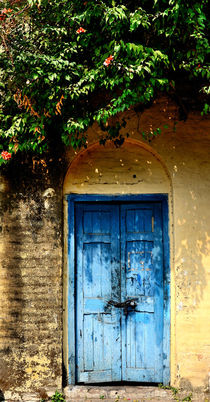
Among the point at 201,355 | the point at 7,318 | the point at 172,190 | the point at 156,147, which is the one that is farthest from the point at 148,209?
the point at 7,318

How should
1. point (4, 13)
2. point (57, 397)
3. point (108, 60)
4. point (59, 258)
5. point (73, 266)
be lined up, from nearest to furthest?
point (108, 60) < point (4, 13) < point (57, 397) < point (59, 258) < point (73, 266)

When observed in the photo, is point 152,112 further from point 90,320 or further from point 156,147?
point 90,320

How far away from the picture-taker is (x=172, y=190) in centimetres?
430

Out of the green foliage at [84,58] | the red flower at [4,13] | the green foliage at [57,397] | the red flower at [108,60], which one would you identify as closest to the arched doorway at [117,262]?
the green foliage at [57,397]

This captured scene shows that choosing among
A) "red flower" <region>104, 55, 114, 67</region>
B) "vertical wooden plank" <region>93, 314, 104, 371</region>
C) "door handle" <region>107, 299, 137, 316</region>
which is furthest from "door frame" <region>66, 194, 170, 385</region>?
"red flower" <region>104, 55, 114, 67</region>

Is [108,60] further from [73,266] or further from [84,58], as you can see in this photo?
[73,266]

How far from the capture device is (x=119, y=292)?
4414 mm

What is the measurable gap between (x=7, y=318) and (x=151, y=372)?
1.88 meters

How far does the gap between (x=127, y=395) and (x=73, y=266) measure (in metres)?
1.64

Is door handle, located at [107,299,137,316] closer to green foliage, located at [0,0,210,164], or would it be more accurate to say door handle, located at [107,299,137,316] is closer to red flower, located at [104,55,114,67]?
green foliage, located at [0,0,210,164]

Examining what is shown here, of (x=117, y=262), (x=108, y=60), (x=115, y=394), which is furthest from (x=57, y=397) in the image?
(x=108, y=60)

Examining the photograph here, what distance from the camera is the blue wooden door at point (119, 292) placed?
4.36m

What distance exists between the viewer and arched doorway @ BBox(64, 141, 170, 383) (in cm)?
436

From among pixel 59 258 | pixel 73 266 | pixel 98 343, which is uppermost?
pixel 59 258
